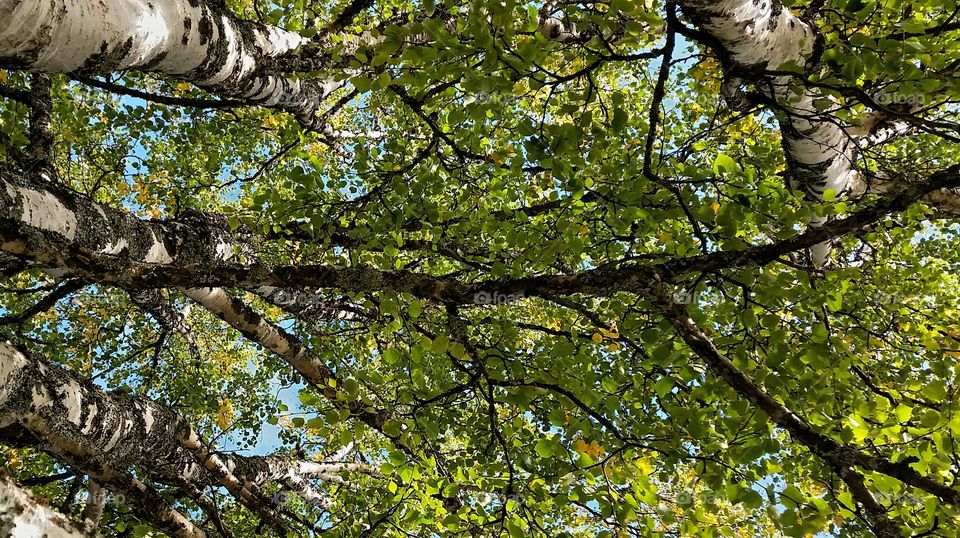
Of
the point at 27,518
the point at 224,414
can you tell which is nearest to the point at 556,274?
the point at 27,518

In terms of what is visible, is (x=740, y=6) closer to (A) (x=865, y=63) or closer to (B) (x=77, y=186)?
(A) (x=865, y=63)

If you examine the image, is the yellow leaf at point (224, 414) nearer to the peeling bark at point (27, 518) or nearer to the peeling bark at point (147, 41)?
the peeling bark at point (147, 41)

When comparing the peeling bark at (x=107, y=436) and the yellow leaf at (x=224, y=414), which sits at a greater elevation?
the yellow leaf at (x=224, y=414)

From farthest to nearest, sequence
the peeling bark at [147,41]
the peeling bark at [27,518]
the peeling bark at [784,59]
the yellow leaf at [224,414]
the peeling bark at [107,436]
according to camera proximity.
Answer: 1. the yellow leaf at [224,414]
2. the peeling bark at [784,59]
3. the peeling bark at [107,436]
4. the peeling bark at [147,41]
5. the peeling bark at [27,518]

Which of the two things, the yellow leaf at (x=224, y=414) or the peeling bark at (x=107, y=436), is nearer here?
the peeling bark at (x=107, y=436)

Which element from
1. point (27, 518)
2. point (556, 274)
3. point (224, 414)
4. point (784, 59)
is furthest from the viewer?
point (224, 414)

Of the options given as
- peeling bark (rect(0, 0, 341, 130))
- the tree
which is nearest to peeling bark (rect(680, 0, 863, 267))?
the tree

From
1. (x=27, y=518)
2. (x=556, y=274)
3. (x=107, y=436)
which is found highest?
(x=556, y=274)

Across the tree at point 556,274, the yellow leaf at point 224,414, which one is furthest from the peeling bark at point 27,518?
the yellow leaf at point 224,414

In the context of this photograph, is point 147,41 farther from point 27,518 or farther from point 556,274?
point 556,274

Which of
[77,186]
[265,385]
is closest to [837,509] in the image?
[265,385]

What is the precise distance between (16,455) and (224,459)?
392cm

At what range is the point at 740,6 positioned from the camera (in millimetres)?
3094

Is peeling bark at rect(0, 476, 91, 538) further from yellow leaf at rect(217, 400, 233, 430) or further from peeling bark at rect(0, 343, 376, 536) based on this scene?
yellow leaf at rect(217, 400, 233, 430)
